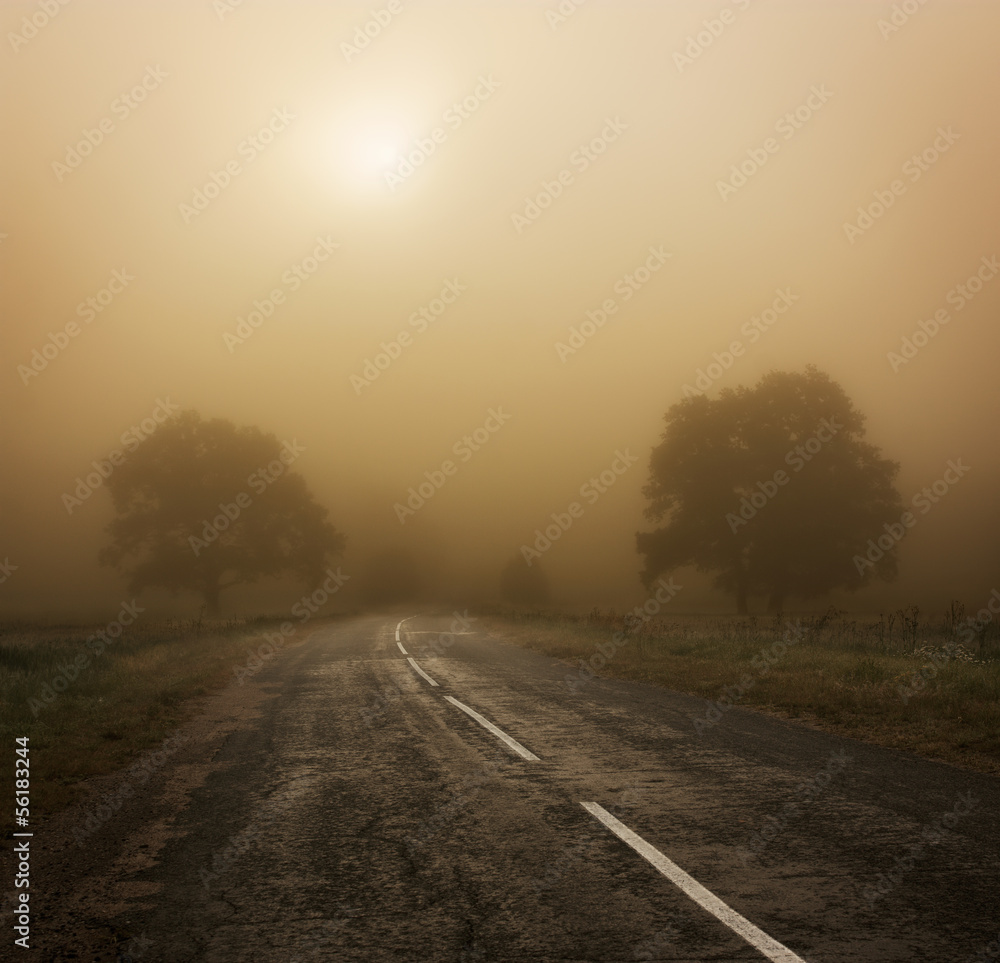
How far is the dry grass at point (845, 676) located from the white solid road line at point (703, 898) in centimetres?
446

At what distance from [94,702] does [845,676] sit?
12392mm

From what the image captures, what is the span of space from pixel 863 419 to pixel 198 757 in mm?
35313

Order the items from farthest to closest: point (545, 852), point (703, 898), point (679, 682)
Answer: point (679, 682)
point (545, 852)
point (703, 898)

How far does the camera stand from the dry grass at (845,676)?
29.8ft

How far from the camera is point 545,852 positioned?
4.93 metres

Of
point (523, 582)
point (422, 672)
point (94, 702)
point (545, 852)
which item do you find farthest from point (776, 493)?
point (523, 582)

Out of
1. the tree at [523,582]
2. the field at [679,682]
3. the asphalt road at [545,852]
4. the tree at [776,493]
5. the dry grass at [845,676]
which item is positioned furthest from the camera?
the tree at [523,582]

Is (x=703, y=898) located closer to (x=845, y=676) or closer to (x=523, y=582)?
(x=845, y=676)

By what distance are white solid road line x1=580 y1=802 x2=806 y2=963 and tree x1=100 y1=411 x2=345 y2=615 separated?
40.5 meters

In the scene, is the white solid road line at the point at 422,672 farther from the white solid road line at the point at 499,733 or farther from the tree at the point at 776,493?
the tree at the point at 776,493

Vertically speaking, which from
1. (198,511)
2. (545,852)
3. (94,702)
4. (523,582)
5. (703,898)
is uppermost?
(198,511)

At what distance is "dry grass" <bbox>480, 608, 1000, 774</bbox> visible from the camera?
29.8ft

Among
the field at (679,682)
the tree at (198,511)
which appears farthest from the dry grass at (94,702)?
the tree at (198,511)

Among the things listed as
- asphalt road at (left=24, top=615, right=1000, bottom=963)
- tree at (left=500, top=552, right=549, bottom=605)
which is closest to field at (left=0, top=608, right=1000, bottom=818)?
asphalt road at (left=24, top=615, right=1000, bottom=963)
